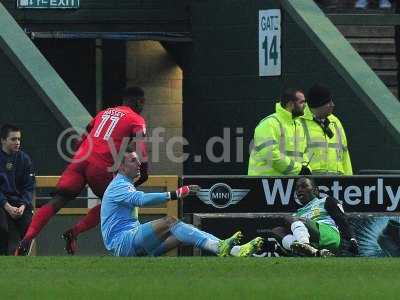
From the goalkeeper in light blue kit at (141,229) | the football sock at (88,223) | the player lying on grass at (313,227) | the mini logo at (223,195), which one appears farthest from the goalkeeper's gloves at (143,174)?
the player lying on grass at (313,227)

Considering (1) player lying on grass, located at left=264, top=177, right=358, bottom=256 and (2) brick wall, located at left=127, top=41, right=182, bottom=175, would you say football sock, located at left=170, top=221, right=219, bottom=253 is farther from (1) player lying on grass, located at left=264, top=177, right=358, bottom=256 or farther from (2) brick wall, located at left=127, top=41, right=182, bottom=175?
(2) brick wall, located at left=127, top=41, right=182, bottom=175

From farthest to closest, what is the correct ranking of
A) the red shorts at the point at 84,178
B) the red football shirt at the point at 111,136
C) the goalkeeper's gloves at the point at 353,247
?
1. the red football shirt at the point at 111,136
2. the red shorts at the point at 84,178
3. the goalkeeper's gloves at the point at 353,247

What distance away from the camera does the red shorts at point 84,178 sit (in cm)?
1691

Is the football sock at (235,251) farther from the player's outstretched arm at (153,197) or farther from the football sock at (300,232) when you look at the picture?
the football sock at (300,232)

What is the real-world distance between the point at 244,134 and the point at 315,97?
4.91 meters

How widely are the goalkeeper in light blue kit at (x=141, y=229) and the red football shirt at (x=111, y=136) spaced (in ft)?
3.70

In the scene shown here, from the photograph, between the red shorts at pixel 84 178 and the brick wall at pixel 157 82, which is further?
the brick wall at pixel 157 82

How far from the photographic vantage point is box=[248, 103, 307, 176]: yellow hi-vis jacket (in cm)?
1756

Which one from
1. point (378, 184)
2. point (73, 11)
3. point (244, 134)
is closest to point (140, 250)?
point (378, 184)

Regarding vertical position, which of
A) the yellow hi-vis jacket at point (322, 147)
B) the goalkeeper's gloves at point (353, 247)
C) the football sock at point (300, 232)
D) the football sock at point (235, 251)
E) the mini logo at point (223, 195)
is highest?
the yellow hi-vis jacket at point (322, 147)

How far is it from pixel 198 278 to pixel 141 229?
2.81 meters

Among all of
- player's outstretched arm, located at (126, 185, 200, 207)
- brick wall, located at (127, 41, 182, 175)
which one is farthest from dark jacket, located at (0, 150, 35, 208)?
brick wall, located at (127, 41, 182, 175)

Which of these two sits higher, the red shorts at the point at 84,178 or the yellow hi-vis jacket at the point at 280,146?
the yellow hi-vis jacket at the point at 280,146

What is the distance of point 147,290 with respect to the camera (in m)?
11.7
